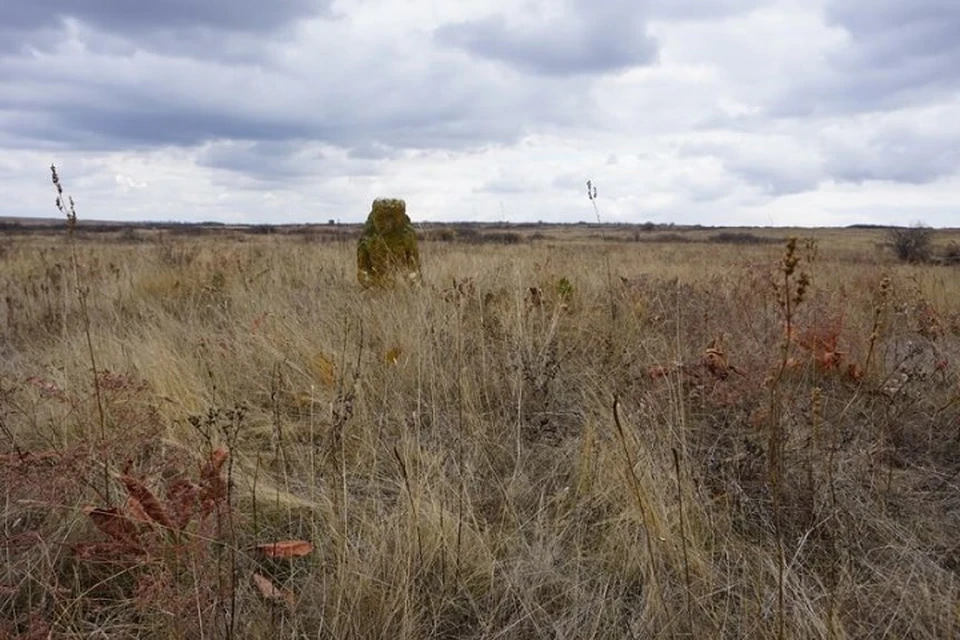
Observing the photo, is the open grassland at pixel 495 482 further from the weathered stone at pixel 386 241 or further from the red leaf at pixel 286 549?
the weathered stone at pixel 386 241

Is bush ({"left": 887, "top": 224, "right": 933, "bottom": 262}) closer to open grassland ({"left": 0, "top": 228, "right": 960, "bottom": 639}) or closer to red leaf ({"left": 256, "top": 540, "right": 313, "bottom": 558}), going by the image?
open grassland ({"left": 0, "top": 228, "right": 960, "bottom": 639})

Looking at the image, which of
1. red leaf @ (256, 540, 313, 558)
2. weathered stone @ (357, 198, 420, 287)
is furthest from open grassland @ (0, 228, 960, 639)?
weathered stone @ (357, 198, 420, 287)

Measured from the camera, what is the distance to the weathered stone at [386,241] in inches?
253

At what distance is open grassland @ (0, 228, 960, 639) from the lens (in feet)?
5.92

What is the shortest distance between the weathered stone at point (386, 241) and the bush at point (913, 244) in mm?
17367

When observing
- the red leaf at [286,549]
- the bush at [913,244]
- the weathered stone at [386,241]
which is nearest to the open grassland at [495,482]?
the red leaf at [286,549]

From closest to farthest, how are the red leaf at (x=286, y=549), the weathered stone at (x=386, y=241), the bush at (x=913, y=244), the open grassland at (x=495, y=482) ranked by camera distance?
the open grassland at (x=495, y=482)
the red leaf at (x=286, y=549)
the weathered stone at (x=386, y=241)
the bush at (x=913, y=244)

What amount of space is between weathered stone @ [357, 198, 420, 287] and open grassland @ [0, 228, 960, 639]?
6.66ft

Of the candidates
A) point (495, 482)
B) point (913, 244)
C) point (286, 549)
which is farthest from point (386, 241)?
point (913, 244)

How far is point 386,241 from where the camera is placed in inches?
263

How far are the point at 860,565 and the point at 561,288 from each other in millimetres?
3104

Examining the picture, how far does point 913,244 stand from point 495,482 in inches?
871

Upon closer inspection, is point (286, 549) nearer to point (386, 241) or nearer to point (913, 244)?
point (386, 241)

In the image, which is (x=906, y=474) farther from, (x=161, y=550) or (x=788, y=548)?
(x=161, y=550)
